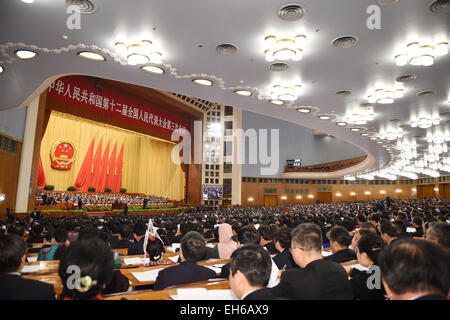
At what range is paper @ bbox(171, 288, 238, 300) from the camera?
6.52 ft

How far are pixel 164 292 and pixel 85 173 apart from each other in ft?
72.0

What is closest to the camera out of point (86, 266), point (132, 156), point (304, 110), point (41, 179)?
point (86, 266)

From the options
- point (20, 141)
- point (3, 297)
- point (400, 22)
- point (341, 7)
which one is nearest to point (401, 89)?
point (400, 22)

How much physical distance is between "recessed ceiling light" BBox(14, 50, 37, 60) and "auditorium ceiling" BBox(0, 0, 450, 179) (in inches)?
5.0

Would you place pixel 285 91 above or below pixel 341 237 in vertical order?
above

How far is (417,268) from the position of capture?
1339 millimetres

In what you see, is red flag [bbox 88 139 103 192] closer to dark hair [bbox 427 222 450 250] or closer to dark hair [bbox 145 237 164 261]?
dark hair [bbox 145 237 164 261]

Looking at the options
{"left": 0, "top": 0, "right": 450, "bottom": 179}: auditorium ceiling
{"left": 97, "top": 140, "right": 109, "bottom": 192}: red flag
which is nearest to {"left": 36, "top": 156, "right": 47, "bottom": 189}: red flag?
{"left": 97, "top": 140, "right": 109, "bottom": 192}: red flag

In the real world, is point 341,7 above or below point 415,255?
above

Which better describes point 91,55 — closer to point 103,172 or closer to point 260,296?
point 260,296

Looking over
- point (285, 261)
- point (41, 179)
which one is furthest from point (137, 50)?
point (41, 179)
